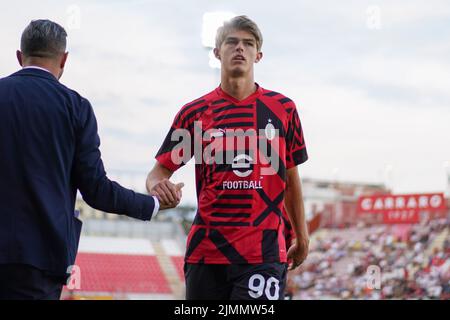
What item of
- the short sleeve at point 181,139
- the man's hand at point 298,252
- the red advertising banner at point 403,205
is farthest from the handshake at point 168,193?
the red advertising banner at point 403,205

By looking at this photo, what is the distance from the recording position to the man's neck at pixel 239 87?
4.58m

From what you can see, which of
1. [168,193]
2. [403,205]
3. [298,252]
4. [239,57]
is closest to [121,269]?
[403,205]

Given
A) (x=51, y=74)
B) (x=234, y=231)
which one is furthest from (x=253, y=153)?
(x=51, y=74)

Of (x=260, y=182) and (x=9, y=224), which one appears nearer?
(x=9, y=224)

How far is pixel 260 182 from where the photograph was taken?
436 cm

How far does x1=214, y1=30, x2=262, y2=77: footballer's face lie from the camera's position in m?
4.54

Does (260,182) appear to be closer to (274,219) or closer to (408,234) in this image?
(274,219)

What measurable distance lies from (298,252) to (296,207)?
0.94 feet

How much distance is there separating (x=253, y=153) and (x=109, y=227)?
112 ft

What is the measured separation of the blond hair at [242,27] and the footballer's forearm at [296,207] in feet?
2.69

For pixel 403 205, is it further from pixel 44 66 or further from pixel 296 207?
pixel 44 66
